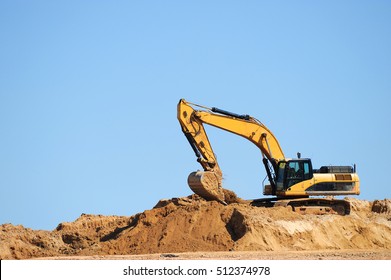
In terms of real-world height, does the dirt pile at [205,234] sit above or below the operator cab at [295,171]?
below

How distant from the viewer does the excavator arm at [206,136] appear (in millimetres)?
30016

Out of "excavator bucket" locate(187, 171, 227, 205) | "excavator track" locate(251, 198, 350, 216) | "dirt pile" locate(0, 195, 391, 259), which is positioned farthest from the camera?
"excavator track" locate(251, 198, 350, 216)

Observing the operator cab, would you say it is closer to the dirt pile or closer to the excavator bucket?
the dirt pile

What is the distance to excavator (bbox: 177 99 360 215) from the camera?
1192 inches

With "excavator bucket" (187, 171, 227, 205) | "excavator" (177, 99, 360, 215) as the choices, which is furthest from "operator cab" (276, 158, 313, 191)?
"excavator bucket" (187, 171, 227, 205)

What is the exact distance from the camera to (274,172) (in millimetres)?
31984

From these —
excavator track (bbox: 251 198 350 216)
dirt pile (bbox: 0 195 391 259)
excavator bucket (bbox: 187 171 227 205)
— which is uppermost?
excavator bucket (bbox: 187 171 227 205)

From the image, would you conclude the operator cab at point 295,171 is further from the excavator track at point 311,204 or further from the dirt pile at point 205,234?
the dirt pile at point 205,234

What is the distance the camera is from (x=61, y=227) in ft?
116

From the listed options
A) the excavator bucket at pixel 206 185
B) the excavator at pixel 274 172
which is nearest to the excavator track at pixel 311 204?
the excavator at pixel 274 172

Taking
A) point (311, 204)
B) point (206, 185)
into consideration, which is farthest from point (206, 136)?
point (311, 204)
